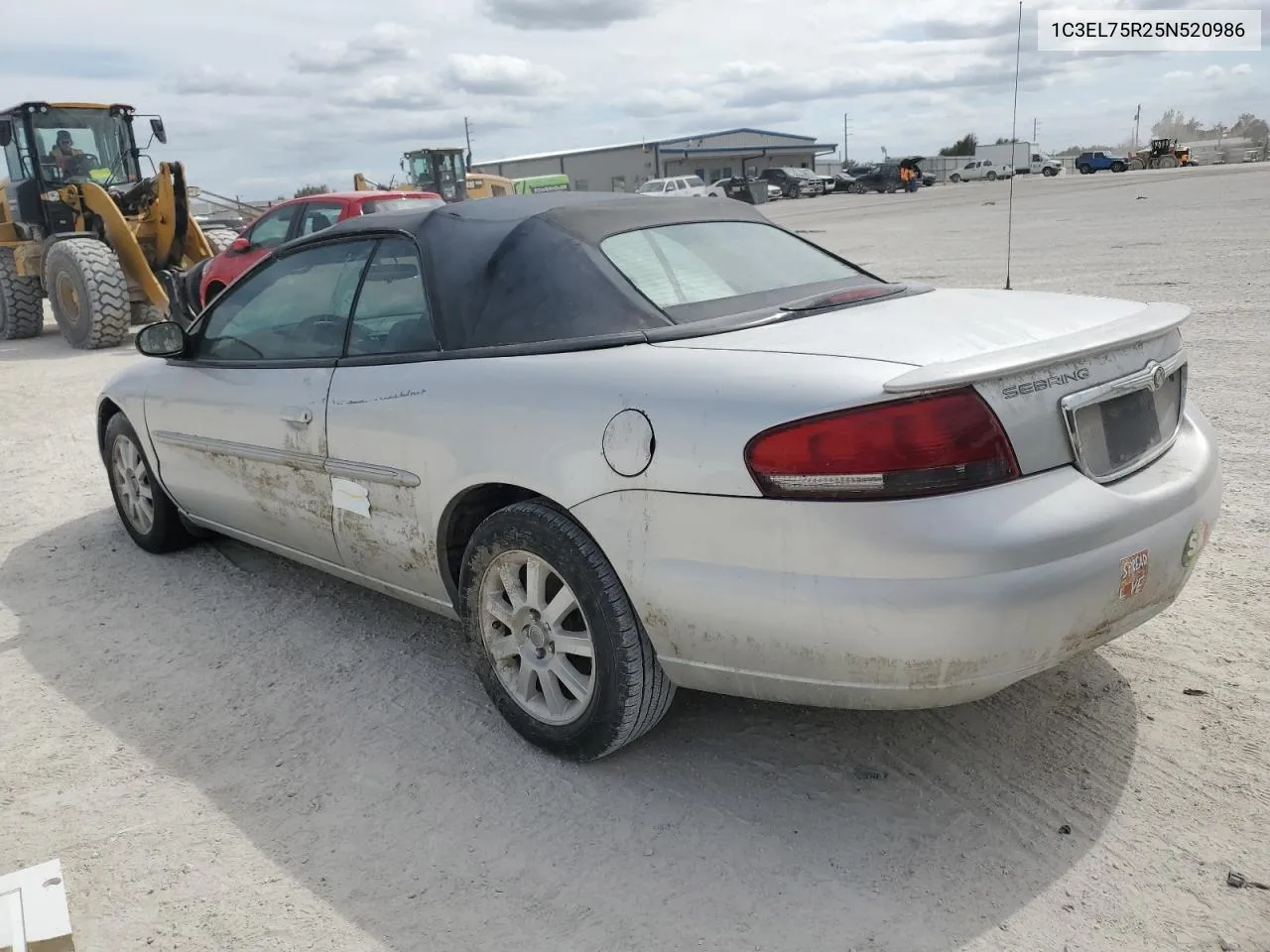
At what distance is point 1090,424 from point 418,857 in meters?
1.96

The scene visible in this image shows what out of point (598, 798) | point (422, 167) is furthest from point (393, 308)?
point (422, 167)

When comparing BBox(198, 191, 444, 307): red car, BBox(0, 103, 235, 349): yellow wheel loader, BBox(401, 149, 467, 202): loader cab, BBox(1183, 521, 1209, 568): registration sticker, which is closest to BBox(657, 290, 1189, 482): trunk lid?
BBox(1183, 521, 1209, 568): registration sticker

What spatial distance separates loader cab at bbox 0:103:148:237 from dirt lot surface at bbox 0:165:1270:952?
37.9 feet

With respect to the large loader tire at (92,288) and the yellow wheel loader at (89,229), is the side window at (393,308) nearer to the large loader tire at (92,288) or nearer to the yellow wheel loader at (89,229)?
the yellow wheel loader at (89,229)

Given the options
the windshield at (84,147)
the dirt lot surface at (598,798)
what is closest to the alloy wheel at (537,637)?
the dirt lot surface at (598,798)

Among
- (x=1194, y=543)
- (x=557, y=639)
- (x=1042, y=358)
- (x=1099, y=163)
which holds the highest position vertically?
(x=1099, y=163)

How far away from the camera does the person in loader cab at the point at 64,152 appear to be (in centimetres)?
1374

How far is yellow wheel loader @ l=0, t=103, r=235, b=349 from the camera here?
1250cm

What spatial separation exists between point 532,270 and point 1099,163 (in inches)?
2481

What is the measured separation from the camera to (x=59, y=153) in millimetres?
13797

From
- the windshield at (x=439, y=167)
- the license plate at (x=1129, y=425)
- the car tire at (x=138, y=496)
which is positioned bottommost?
the car tire at (x=138, y=496)

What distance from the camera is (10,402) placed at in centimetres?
930

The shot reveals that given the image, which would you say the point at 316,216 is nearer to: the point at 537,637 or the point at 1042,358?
the point at 537,637

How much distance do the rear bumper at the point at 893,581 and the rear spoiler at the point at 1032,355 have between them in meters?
0.26
